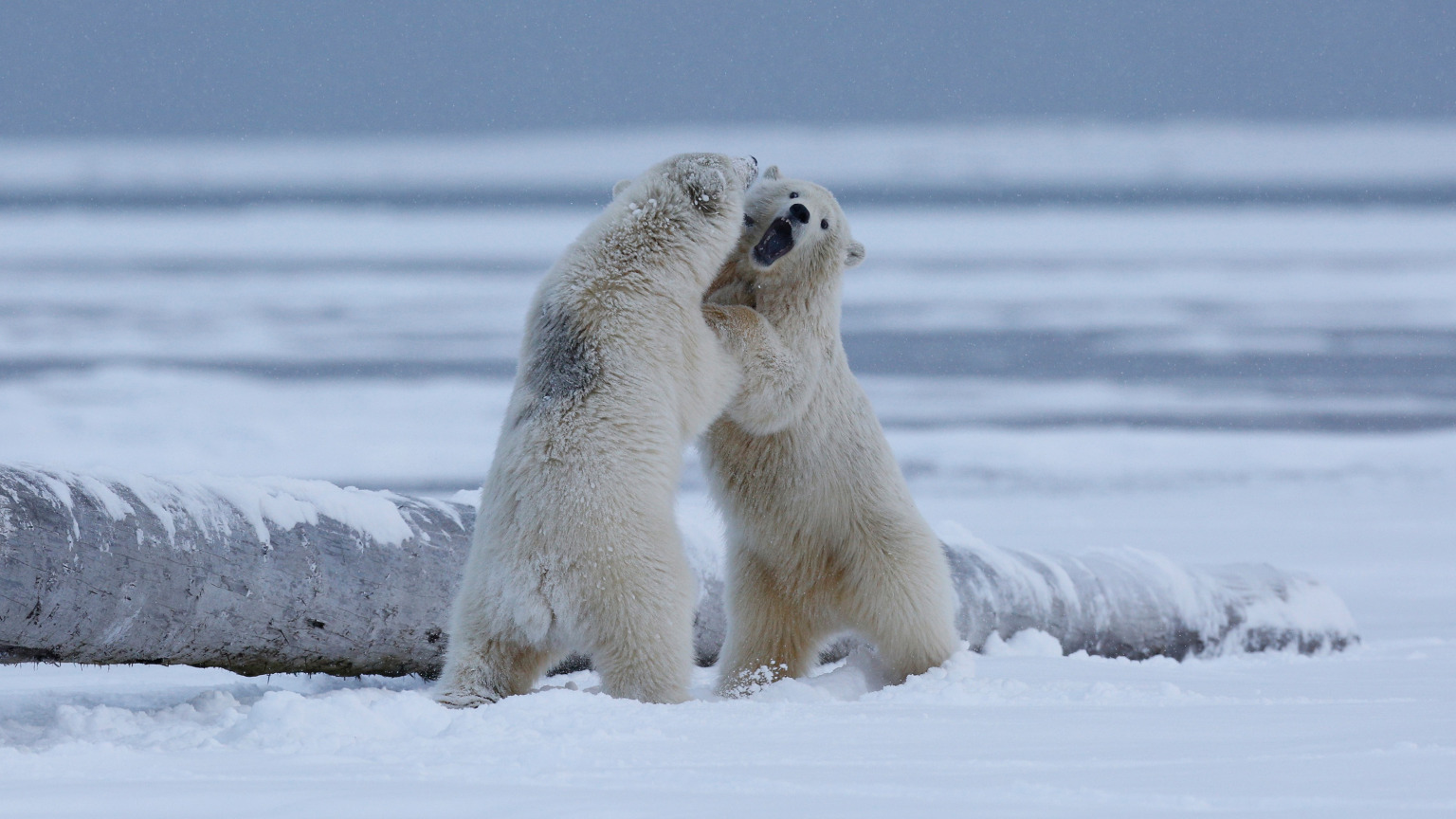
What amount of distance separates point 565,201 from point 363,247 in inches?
564

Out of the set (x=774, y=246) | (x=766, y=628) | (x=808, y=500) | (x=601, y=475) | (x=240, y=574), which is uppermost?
(x=774, y=246)

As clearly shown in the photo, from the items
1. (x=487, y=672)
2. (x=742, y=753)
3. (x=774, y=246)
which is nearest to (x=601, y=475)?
(x=487, y=672)

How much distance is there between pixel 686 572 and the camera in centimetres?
393

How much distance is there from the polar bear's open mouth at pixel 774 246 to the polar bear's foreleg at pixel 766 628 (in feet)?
2.96

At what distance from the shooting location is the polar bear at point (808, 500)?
4.66m

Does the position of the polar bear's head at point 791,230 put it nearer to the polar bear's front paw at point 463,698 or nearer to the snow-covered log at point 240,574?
the snow-covered log at point 240,574

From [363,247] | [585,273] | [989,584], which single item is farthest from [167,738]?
[363,247]

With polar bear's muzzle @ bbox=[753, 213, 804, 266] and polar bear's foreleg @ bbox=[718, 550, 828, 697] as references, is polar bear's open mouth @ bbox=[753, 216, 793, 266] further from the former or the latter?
polar bear's foreleg @ bbox=[718, 550, 828, 697]

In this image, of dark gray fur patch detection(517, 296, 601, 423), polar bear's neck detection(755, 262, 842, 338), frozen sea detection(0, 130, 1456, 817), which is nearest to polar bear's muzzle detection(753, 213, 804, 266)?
polar bear's neck detection(755, 262, 842, 338)

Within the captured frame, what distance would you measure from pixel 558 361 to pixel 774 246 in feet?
3.07

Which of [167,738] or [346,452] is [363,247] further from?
[167,738]

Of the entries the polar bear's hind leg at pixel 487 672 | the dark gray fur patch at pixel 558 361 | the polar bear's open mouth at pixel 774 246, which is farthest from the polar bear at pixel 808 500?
the polar bear's hind leg at pixel 487 672

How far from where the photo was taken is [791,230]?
184 inches

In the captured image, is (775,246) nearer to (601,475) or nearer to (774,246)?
(774,246)
